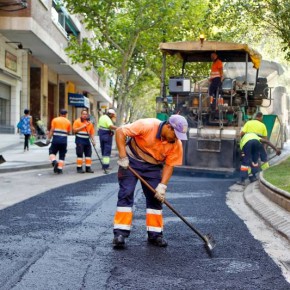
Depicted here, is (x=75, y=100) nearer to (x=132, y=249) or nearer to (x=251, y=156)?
(x=251, y=156)

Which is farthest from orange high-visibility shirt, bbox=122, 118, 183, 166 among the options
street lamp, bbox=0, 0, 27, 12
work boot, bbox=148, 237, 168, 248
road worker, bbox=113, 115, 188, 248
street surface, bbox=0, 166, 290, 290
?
street lamp, bbox=0, 0, 27, 12

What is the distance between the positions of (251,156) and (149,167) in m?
5.96

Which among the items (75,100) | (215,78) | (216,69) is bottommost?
(75,100)

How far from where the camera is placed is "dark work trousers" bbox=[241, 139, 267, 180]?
35.8 ft

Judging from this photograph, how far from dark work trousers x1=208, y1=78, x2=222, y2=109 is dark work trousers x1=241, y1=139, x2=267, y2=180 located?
6.53ft

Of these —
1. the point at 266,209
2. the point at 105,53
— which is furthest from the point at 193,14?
the point at 266,209

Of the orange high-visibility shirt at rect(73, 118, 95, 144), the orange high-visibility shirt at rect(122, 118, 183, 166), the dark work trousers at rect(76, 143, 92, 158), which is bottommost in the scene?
the dark work trousers at rect(76, 143, 92, 158)

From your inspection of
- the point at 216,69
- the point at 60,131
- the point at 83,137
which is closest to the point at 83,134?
the point at 83,137

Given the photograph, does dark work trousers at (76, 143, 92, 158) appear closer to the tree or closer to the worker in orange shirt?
the worker in orange shirt

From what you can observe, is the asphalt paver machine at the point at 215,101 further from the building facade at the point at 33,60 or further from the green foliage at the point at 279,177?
the building facade at the point at 33,60

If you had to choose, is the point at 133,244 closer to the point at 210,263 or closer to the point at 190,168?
the point at 210,263

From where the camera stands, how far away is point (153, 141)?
5367mm

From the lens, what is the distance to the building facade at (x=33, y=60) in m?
20.4

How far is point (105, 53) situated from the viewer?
22.8 m
